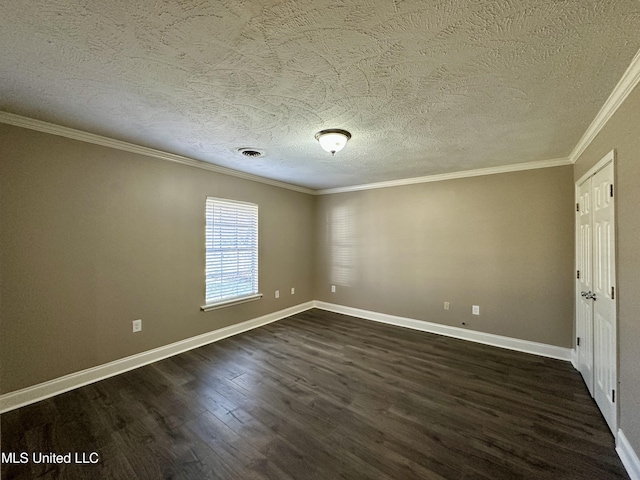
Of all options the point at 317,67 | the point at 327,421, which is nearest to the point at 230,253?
the point at 327,421

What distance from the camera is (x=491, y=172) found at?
3.50m

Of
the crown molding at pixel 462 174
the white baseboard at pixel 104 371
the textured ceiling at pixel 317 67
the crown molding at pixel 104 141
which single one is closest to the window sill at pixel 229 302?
the white baseboard at pixel 104 371

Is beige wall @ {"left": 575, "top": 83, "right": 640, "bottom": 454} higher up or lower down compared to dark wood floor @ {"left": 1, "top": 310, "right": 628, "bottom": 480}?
higher up

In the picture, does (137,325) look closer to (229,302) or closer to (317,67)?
(229,302)

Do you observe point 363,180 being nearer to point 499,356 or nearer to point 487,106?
point 487,106

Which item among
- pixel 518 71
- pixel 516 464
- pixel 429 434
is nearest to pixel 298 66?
pixel 518 71

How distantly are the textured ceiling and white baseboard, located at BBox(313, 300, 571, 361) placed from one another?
2469 mm

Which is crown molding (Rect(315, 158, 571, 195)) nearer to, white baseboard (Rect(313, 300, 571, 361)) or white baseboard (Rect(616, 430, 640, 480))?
white baseboard (Rect(313, 300, 571, 361))

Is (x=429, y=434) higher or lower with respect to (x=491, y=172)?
lower

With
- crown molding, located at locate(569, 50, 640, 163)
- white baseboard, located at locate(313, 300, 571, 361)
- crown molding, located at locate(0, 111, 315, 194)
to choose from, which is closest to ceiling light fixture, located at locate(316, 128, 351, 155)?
crown molding, located at locate(569, 50, 640, 163)

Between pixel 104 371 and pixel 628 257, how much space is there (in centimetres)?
446

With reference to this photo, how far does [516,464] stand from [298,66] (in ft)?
9.21

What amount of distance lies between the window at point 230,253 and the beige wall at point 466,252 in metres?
1.63

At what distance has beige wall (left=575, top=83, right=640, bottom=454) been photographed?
1506 millimetres
